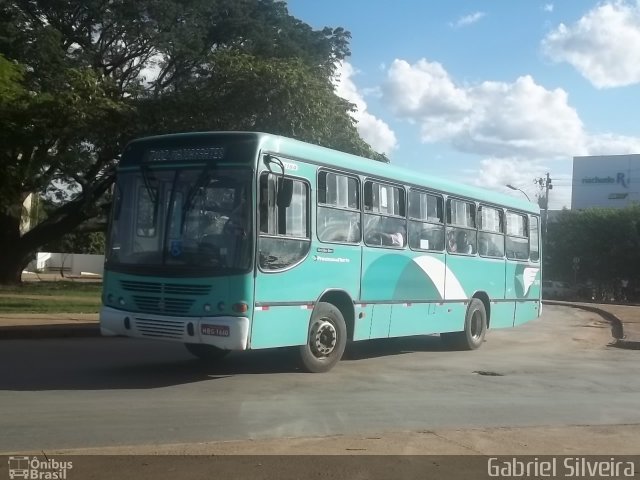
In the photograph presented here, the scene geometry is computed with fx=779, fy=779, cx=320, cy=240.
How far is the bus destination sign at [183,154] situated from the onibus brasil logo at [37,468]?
4935mm

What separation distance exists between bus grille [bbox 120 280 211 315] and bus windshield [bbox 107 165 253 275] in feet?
0.62

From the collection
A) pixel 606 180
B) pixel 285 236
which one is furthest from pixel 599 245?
pixel 285 236

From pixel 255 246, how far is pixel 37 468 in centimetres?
444

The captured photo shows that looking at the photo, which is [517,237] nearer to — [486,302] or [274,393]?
[486,302]

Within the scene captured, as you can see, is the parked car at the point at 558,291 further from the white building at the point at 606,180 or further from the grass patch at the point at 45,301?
the grass patch at the point at 45,301

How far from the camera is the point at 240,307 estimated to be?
965cm

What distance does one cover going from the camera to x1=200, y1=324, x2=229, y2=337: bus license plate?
961 cm

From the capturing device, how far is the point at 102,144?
2823 centimetres

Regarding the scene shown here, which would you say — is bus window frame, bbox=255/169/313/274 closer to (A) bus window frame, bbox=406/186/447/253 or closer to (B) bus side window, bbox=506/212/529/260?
(A) bus window frame, bbox=406/186/447/253

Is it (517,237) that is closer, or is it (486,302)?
(486,302)

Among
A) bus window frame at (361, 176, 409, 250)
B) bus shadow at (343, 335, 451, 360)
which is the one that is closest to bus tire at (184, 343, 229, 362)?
bus shadow at (343, 335, 451, 360)

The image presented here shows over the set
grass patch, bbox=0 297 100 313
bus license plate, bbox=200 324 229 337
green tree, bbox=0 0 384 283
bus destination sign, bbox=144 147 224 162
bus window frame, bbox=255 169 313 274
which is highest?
green tree, bbox=0 0 384 283

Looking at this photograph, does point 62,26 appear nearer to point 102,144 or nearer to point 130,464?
point 102,144

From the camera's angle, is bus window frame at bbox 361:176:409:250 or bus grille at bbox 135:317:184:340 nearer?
bus grille at bbox 135:317:184:340
